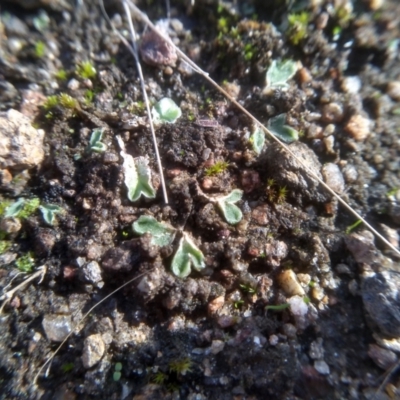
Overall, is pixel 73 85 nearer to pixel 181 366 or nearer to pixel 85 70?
pixel 85 70

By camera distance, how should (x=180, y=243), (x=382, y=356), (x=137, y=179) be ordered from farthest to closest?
(x=137, y=179) → (x=180, y=243) → (x=382, y=356)

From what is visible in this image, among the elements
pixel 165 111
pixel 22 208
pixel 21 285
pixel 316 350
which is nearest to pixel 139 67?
pixel 165 111

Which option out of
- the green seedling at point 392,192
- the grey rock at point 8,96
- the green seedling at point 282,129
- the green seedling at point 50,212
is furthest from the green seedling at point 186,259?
the grey rock at point 8,96

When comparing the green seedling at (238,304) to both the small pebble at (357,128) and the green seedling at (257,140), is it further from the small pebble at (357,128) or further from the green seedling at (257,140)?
the small pebble at (357,128)

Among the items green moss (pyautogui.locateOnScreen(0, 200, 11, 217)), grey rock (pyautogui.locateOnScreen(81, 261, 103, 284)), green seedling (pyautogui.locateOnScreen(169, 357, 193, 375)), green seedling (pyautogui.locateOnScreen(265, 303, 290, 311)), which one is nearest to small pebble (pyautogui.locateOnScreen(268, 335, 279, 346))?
green seedling (pyautogui.locateOnScreen(265, 303, 290, 311))

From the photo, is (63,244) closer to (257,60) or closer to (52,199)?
(52,199)
